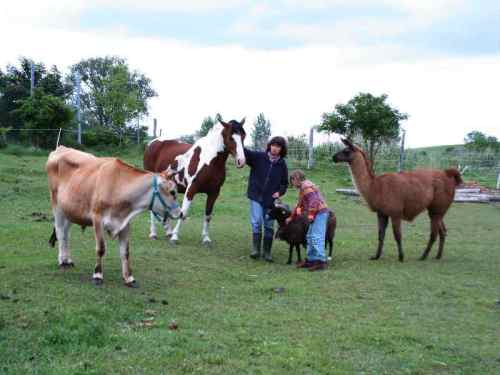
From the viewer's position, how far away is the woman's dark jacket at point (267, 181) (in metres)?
9.54

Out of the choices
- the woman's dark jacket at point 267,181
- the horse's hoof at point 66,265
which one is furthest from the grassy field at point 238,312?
the woman's dark jacket at point 267,181

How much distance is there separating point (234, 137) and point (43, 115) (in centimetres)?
1926

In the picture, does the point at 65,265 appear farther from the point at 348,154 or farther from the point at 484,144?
the point at 484,144

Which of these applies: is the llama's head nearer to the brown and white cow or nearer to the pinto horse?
the pinto horse

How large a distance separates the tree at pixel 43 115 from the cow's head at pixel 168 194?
21.4m

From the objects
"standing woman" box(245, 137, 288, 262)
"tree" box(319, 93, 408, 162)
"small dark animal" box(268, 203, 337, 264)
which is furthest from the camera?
"tree" box(319, 93, 408, 162)

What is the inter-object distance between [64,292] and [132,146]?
24030mm

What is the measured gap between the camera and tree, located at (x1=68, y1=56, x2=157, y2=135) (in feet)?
138

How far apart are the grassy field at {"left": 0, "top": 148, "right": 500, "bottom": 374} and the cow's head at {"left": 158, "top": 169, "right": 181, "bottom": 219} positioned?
105 cm

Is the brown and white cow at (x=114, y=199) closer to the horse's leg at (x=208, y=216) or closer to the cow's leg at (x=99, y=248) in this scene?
the cow's leg at (x=99, y=248)

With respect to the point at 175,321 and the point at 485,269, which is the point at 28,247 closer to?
the point at 175,321

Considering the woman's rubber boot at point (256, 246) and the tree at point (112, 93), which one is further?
the tree at point (112, 93)

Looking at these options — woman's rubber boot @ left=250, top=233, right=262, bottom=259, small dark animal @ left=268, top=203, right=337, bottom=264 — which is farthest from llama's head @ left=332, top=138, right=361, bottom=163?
woman's rubber boot @ left=250, top=233, right=262, bottom=259

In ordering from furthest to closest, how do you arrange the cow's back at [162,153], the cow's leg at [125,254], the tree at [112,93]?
the tree at [112,93], the cow's back at [162,153], the cow's leg at [125,254]
